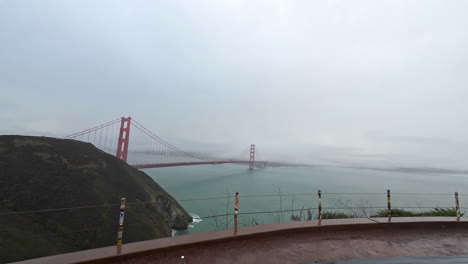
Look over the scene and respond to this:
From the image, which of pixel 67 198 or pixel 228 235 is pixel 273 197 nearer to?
pixel 67 198

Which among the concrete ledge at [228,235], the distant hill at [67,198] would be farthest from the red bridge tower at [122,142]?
the concrete ledge at [228,235]

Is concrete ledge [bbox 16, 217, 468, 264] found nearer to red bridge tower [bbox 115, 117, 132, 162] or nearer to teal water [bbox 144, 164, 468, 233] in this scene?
teal water [bbox 144, 164, 468, 233]

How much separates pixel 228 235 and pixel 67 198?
58.6 ft

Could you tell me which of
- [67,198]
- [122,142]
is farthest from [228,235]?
[122,142]

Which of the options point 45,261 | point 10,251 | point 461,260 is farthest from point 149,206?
point 461,260

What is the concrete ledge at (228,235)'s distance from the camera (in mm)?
2674

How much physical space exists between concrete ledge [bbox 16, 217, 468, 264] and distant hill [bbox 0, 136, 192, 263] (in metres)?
5.86

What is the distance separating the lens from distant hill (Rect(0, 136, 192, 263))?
35.2 feet

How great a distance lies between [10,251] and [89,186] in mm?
10273

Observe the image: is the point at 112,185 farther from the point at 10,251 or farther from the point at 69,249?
the point at 10,251

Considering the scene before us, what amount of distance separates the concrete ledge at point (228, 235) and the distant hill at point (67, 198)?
5.86 meters

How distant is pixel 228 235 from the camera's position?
352 centimetres

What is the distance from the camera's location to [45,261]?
2523mm

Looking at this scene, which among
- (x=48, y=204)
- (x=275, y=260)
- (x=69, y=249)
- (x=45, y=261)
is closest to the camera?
(x=45, y=261)
